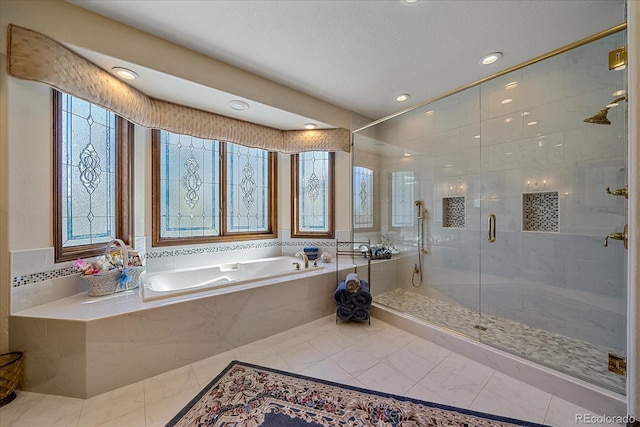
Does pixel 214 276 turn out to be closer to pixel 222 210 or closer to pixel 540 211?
pixel 222 210

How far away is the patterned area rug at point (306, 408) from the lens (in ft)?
4.29

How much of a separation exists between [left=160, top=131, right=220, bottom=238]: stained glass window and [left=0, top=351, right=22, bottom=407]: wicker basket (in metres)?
1.33

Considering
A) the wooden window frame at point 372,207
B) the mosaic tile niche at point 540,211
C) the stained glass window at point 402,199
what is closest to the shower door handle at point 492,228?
the mosaic tile niche at point 540,211

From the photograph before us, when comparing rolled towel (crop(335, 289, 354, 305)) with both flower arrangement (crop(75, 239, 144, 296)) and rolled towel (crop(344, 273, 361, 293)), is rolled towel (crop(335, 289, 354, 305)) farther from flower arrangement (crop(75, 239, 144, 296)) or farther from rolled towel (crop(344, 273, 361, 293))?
flower arrangement (crop(75, 239, 144, 296))

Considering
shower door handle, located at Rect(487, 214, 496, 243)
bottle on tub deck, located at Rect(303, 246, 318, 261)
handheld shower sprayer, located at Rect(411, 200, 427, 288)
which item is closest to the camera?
shower door handle, located at Rect(487, 214, 496, 243)

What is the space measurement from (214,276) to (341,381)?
5.78 ft

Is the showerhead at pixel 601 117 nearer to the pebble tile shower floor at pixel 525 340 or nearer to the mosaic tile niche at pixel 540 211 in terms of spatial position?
the mosaic tile niche at pixel 540 211

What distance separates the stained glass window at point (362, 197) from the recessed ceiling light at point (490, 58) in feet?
5.16

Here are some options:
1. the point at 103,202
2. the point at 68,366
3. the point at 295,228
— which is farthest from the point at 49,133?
the point at 295,228

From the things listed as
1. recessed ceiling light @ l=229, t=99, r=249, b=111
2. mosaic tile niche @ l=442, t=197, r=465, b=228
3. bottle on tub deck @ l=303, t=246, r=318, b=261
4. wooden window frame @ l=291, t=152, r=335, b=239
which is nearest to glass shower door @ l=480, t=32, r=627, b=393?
mosaic tile niche @ l=442, t=197, r=465, b=228

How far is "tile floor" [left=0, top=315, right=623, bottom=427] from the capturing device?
1348 millimetres

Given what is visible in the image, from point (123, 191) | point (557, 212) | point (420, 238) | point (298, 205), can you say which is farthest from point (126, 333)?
point (557, 212)

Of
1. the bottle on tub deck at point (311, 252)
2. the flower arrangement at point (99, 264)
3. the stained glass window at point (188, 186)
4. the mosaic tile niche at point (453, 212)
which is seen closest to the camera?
the flower arrangement at point (99, 264)

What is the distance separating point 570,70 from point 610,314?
6.53 feet
